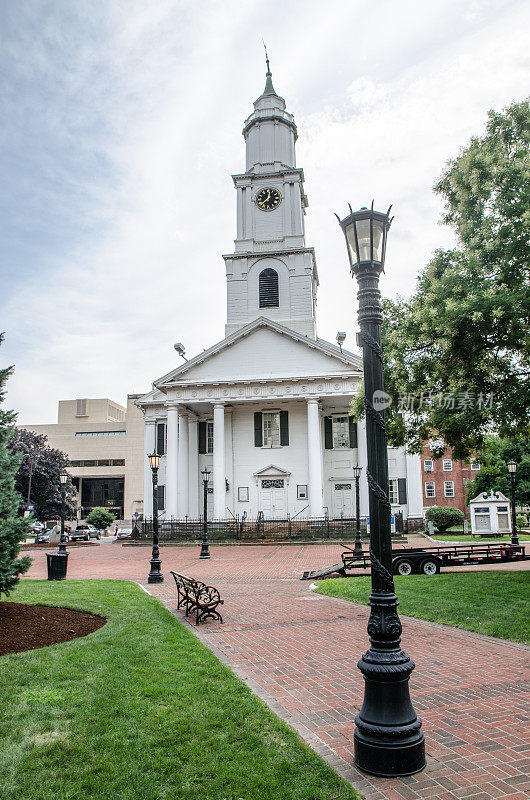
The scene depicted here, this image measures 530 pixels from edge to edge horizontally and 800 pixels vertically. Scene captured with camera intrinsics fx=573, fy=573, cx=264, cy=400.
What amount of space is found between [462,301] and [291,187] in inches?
1367

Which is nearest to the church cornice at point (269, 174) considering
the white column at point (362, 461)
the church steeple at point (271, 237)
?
the church steeple at point (271, 237)

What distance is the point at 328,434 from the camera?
123ft

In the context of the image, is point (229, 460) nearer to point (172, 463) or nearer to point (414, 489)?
point (172, 463)

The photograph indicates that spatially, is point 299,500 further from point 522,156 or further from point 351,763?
point 351,763

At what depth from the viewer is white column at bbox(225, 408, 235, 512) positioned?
37.2 m

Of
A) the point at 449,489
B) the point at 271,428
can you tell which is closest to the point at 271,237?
the point at 271,428

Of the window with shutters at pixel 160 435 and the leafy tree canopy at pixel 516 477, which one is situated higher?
the window with shutters at pixel 160 435

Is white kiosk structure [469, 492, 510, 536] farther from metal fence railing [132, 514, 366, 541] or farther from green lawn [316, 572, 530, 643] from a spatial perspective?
green lawn [316, 572, 530, 643]

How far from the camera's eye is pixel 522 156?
1271 cm

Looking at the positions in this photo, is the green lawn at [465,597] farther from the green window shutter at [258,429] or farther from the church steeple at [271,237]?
the church steeple at [271,237]

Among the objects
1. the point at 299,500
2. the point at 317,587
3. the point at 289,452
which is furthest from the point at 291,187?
the point at 317,587

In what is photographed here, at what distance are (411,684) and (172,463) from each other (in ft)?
99.1

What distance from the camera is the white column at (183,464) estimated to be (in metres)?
36.6

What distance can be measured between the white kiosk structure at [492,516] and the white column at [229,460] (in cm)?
1503
